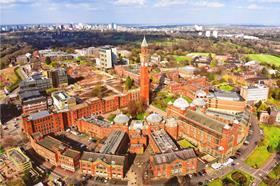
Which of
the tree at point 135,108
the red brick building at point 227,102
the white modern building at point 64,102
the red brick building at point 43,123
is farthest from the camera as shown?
the red brick building at point 227,102

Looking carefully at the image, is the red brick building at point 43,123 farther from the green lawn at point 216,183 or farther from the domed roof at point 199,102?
the green lawn at point 216,183

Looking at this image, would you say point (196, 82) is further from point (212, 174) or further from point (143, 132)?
point (212, 174)

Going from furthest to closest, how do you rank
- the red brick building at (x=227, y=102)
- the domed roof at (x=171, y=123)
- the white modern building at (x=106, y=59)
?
the white modern building at (x=106, y=59) → the red brick building at (x=227, y=102) → the domed roof at (x=171, y=123)

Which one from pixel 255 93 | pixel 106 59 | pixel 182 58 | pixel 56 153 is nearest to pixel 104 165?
pixel 56 153

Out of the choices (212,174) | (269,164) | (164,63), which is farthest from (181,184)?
(164,63)

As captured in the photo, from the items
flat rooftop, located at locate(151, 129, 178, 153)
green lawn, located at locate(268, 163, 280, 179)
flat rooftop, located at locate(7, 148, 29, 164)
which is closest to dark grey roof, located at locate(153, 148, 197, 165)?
flat rooftop, located at locate(151, 129, 178, 153)

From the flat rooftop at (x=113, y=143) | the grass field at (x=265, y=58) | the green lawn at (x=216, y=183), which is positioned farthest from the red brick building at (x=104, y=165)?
the grass field at (x=265, y=58)
